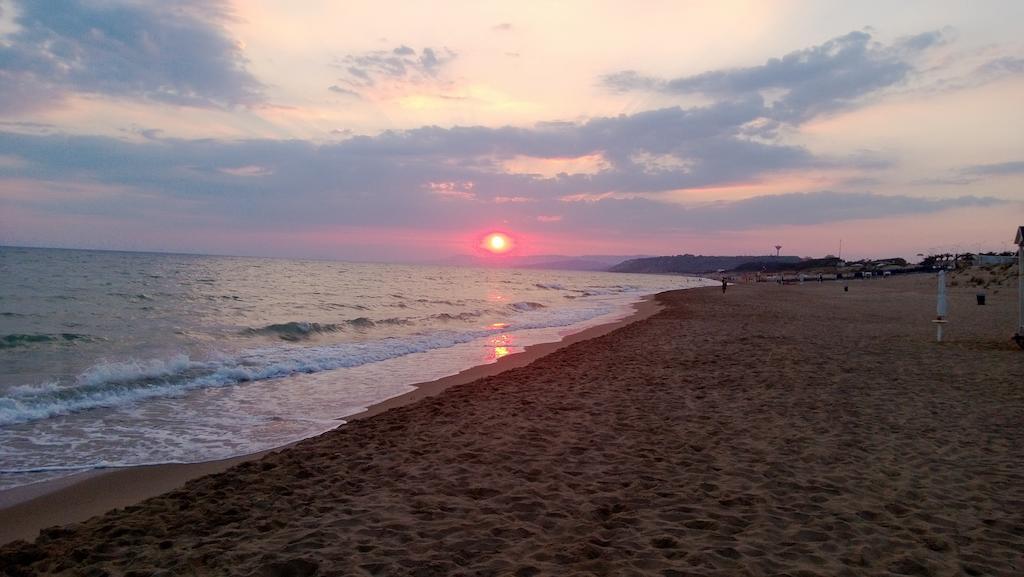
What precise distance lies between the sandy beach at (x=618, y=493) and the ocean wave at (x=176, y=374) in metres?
4.85

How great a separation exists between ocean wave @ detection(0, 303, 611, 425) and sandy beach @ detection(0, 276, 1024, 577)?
4.85 meters

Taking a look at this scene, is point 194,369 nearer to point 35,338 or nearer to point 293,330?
point 35,338

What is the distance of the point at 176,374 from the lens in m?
11.6

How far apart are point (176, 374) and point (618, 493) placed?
10.2m

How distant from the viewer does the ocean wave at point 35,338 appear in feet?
47.7

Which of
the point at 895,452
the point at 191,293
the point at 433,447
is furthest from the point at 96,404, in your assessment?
the point at 191,293

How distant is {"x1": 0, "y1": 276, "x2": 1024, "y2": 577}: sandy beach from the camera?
12.8 ft

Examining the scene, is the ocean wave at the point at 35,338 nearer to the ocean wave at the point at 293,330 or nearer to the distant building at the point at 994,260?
the ocean wave at the point at 293,330

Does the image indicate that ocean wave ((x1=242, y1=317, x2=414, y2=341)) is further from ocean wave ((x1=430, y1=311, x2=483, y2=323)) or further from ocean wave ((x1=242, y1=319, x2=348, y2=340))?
ocean wave ((x1=430, y1=311, x2=483, y2=323))

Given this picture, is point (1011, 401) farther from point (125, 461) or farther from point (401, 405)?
point (125, 461)

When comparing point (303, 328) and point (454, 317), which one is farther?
point (454, 317)

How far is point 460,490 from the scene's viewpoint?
5.18 meters

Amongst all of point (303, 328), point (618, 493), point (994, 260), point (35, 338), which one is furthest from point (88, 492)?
point (994, 260)

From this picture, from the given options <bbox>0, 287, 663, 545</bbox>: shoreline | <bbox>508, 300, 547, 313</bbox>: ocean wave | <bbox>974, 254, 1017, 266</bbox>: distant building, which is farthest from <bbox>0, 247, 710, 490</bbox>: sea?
<bbox>974, 254, 1017, 266</bbox>: distant building
